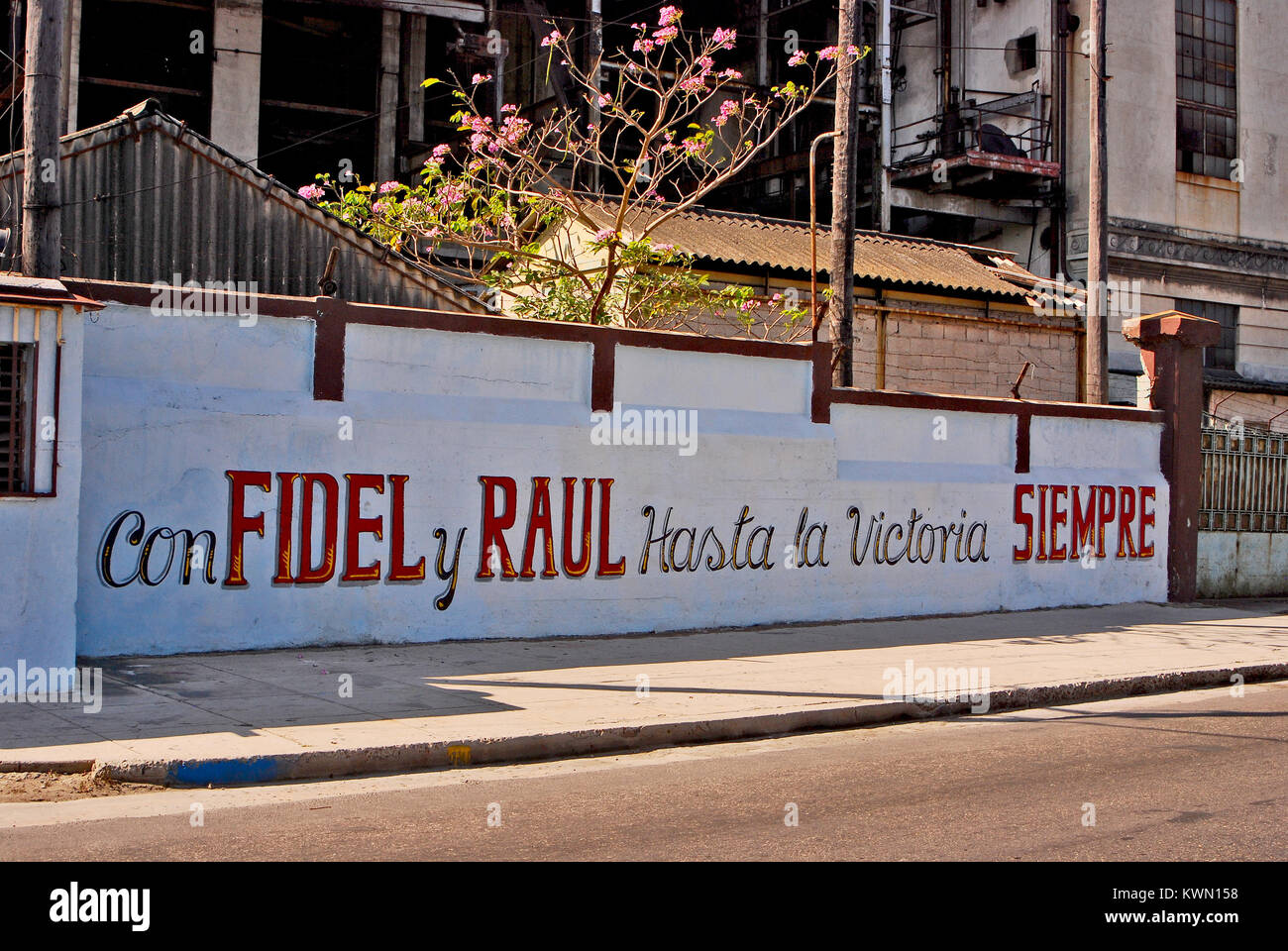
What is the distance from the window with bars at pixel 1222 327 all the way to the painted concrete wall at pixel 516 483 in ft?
38.7

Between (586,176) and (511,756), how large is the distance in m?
20.1

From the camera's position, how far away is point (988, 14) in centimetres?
2820

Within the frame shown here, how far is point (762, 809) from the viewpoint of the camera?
6816mm

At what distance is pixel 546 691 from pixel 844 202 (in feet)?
23.4

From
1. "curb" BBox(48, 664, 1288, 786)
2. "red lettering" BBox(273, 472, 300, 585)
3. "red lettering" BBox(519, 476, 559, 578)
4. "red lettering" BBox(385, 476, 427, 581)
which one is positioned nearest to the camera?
"curb" BBox(48, 664, 1288, 786)

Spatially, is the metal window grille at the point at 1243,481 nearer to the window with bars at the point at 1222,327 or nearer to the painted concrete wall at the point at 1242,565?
the painted concrete wall at the point at 1242,565

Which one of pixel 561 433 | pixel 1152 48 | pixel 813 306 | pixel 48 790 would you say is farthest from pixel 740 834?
pixel 1152 48

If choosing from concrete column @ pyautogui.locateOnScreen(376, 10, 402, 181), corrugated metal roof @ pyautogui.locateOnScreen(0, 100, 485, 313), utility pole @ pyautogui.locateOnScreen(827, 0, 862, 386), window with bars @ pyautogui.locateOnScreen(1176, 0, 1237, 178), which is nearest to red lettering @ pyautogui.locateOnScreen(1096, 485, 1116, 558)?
utility pole @ pyautogui.locateOnScreen(827, 0, 862, 386)

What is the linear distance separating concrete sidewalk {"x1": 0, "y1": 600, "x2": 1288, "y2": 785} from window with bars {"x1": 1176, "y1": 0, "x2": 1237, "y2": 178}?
15814 mm

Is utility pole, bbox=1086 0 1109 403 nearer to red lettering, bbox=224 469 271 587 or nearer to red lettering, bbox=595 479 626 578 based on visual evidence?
red lettering, bbox=595 479 626 578

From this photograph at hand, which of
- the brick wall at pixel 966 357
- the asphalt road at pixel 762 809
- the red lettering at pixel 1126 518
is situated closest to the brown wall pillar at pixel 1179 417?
the red lettering at pixel 1126 518

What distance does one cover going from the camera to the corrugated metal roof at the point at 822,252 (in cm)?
1948

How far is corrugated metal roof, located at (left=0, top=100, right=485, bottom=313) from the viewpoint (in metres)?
12.9
